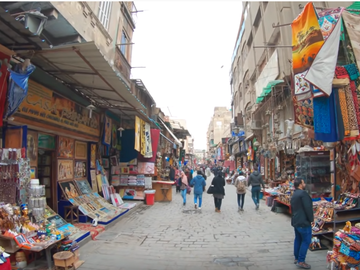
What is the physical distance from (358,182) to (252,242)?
296cm

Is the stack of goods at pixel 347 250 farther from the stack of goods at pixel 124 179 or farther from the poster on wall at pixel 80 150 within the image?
the stack of goods at pixel 124 179

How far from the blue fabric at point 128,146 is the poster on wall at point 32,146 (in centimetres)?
569

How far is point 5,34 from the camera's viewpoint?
14.0ft

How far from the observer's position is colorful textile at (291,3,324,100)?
6469mm

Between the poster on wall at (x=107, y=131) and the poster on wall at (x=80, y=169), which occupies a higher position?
the poster on wall at (x=107, y=131)

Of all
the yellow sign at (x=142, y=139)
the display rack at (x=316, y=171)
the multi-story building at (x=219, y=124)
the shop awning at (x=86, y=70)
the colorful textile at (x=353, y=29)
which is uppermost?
the multi-story building at (x=219, y=124)

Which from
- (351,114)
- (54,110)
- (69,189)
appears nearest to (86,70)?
(54,110)

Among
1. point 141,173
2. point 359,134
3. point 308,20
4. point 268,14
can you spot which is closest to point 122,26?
point 141,173


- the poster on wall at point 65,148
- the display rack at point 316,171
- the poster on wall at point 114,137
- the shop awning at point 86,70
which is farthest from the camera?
the poster on wall at point 114,137

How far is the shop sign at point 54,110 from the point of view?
5734mm

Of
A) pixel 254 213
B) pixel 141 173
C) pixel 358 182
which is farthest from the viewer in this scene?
pixel 141 173

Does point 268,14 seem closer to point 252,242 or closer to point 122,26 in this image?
point 122,26

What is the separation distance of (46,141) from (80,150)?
1909 millimetres

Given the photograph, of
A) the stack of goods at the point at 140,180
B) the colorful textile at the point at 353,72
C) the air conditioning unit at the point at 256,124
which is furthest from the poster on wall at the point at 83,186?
the air conditioning unit at the point at 256,124
